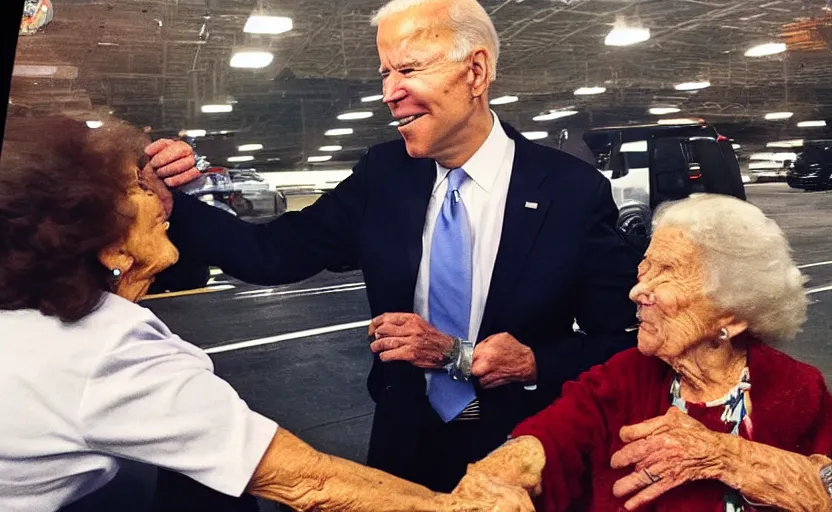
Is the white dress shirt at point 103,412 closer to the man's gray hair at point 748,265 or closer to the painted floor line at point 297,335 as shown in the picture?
the painted floor line at point 297,335

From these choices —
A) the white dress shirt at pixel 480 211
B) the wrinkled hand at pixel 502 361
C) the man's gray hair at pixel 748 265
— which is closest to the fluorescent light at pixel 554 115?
the white dress shirt at pixel 480 211

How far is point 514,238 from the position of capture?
1573mm

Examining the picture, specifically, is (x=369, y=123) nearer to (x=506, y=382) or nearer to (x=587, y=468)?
(x=506, y=382)

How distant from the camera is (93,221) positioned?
4.44 ft

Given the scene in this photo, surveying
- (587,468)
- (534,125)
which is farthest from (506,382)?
(534,125)

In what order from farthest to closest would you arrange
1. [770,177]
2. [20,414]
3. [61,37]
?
[770,177], [61,37], [20,414]

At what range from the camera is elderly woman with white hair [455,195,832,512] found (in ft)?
4.91

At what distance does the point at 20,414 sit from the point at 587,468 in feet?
3.62

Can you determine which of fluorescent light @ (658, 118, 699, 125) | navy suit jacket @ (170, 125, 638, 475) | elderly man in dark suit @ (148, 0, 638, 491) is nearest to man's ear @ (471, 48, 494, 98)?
elderly man in dark suit @ (148, 0, 638, 491)

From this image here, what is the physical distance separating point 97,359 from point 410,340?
0.59m

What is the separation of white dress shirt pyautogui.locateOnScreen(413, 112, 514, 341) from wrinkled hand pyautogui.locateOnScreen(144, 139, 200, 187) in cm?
48

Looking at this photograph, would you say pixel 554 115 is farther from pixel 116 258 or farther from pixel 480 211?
pixel 116 258

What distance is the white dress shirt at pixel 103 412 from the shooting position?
1333mm

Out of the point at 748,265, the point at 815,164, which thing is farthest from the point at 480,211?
the point at 815,164
